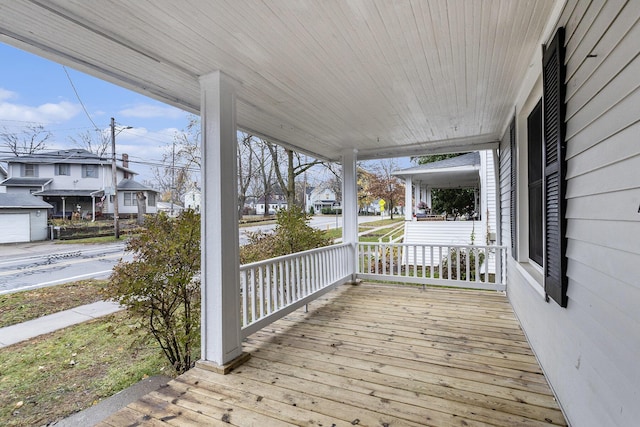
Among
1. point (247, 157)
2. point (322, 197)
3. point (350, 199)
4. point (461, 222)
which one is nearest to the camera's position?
point (350, 199)

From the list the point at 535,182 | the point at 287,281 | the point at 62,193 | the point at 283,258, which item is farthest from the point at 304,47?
the point at 62,193

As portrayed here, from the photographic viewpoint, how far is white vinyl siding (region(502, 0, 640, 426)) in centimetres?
105

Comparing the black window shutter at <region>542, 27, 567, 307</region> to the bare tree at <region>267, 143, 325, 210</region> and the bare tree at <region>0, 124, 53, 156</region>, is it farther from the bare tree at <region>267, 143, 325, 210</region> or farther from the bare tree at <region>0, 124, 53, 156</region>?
the bare tree at <region>267, 143, 325, 210</region>

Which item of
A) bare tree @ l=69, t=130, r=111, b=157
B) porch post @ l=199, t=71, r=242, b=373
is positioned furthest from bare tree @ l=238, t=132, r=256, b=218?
porch post @ l=199, t=71, r=242, b=373

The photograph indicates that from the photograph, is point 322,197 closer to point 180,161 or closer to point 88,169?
point 180,161

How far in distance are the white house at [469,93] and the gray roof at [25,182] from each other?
6.80 feet

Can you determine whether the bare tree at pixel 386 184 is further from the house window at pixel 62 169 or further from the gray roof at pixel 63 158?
the house window at pixel 62 169

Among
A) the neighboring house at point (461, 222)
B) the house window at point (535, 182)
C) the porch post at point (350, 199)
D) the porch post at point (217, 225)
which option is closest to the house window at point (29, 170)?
the porch post at point (217, 225)

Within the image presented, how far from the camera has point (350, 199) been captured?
Result: 5.68m

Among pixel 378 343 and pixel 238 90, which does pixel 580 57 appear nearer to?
pixel 238 90

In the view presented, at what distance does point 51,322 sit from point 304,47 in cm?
468

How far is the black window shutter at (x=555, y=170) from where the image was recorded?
1716 millimetres

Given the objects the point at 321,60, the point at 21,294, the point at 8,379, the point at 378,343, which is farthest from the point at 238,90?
the point at 21,294

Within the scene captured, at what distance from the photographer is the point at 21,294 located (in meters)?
3.99
